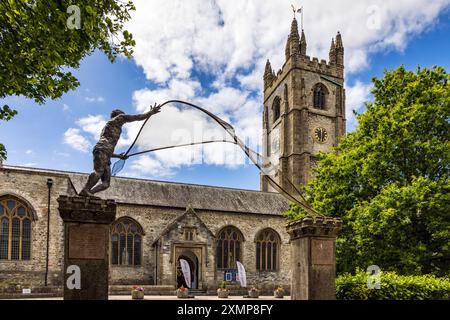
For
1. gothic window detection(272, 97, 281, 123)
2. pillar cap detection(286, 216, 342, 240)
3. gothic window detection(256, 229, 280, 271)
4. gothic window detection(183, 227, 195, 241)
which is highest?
gothic window detection(272, 97, 281, 123)

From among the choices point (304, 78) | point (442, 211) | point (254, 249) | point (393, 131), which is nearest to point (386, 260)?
point (442, 211)

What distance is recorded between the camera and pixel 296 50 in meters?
48.6

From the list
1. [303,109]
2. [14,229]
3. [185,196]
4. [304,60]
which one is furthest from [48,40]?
[304,60]

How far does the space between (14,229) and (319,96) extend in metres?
38.6

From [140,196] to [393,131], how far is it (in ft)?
69.6

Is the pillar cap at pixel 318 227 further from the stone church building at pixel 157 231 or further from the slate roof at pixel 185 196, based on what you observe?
the slate roof at pixel 185 196

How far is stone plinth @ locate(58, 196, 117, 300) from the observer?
6.34m

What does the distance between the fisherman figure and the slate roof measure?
22650 mm

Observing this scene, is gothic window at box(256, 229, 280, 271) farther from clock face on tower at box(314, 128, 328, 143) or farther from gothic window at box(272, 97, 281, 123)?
gothic window at box(272, 97, 281, 123)

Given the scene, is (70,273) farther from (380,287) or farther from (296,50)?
(296,50)

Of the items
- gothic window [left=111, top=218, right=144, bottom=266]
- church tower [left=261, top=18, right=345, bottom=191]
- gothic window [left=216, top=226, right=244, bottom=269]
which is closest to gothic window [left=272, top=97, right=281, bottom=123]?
church tower [left=261, top=18, right=345, bottom=191]

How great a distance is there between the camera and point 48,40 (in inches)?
306

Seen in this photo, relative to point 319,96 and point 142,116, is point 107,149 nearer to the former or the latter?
point 142,116

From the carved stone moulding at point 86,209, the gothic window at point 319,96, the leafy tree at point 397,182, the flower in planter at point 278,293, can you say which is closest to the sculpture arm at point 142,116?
the carved stone moulding at point 86,209
